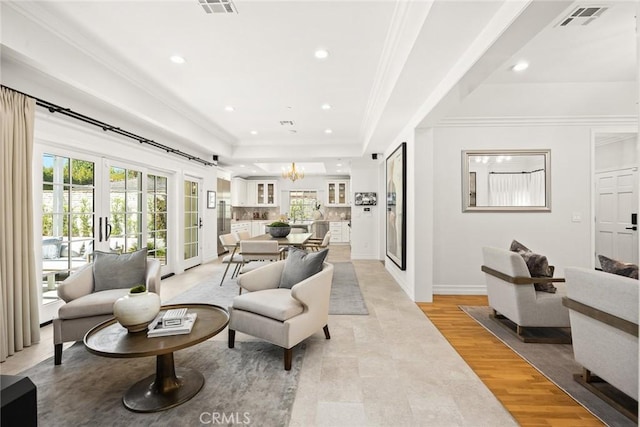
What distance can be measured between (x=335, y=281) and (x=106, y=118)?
12.9ft

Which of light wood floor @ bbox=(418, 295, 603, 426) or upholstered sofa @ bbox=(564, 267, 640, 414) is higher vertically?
upholstered sofa @ bbox=(564, 267, 640, 414)

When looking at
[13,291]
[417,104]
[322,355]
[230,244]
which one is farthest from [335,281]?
[13,291]

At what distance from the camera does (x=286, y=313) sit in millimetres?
2357

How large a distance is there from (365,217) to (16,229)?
6143mm

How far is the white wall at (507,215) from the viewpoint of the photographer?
4152mm

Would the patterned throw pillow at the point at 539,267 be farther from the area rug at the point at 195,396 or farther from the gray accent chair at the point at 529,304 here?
the area rug at the point at 195,396

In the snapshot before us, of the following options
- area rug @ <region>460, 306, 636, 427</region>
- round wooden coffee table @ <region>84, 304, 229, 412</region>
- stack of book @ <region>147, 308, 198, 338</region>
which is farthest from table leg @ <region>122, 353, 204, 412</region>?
area rug @ <region>460, 306, 636, 427</region>

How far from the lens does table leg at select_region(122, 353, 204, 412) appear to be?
1859 mm

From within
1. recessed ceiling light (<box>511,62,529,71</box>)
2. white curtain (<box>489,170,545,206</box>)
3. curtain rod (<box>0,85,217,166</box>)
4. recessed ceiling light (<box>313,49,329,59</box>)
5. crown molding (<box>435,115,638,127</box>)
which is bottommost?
white curtain (<box>489,170,545,206</box>)

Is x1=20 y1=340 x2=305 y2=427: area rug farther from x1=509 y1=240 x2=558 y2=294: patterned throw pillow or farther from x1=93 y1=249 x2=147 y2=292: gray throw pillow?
x1=509 y1=240 x2=558 y2=294: patterned throw pillow

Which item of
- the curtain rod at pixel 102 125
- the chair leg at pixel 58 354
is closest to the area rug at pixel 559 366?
the chair leg at pixel 58 354

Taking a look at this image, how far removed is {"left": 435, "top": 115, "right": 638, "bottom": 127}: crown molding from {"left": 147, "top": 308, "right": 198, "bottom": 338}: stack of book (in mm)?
A: 3944

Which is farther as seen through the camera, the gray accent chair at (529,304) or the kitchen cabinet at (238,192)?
the kitchen cabinet at (238,192)

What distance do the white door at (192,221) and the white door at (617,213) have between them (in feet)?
24.6
